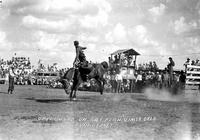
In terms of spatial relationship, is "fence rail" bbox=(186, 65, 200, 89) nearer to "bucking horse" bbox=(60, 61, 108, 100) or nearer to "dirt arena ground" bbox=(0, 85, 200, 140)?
"bucking horse" bbox=(60, 61, 108, 100)

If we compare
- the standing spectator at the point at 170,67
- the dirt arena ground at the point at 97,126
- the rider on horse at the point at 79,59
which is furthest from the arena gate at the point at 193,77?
the dirt arena ground at the point at 97,126

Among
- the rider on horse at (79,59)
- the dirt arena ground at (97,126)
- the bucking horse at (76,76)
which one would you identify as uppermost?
the rider on horse at (79,59)

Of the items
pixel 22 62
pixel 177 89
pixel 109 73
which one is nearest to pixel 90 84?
pixel 109 73

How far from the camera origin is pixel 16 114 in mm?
9703

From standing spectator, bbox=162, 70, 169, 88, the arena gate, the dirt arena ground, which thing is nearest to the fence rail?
the arena gate

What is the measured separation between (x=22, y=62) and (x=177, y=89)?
37.1 m

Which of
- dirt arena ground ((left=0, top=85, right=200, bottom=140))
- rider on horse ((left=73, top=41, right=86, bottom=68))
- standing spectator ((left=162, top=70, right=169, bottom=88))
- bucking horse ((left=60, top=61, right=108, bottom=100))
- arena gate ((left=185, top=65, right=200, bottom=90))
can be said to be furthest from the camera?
standing spectator ((left=162, top=70, right=169, bottom=88))

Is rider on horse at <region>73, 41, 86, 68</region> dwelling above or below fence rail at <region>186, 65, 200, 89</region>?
above

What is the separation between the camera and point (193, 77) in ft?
58.3

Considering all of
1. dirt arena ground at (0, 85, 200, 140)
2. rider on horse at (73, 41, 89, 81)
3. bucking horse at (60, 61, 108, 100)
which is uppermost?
rider on horse at (73, 41, 89, 81)

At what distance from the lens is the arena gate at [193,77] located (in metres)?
17.7

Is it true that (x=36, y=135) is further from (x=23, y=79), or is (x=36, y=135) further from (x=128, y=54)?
(x=23, y=79)

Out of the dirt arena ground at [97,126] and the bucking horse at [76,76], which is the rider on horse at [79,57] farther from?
the dirt arena ground at [97,126]

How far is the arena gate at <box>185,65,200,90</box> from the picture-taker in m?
17.7
